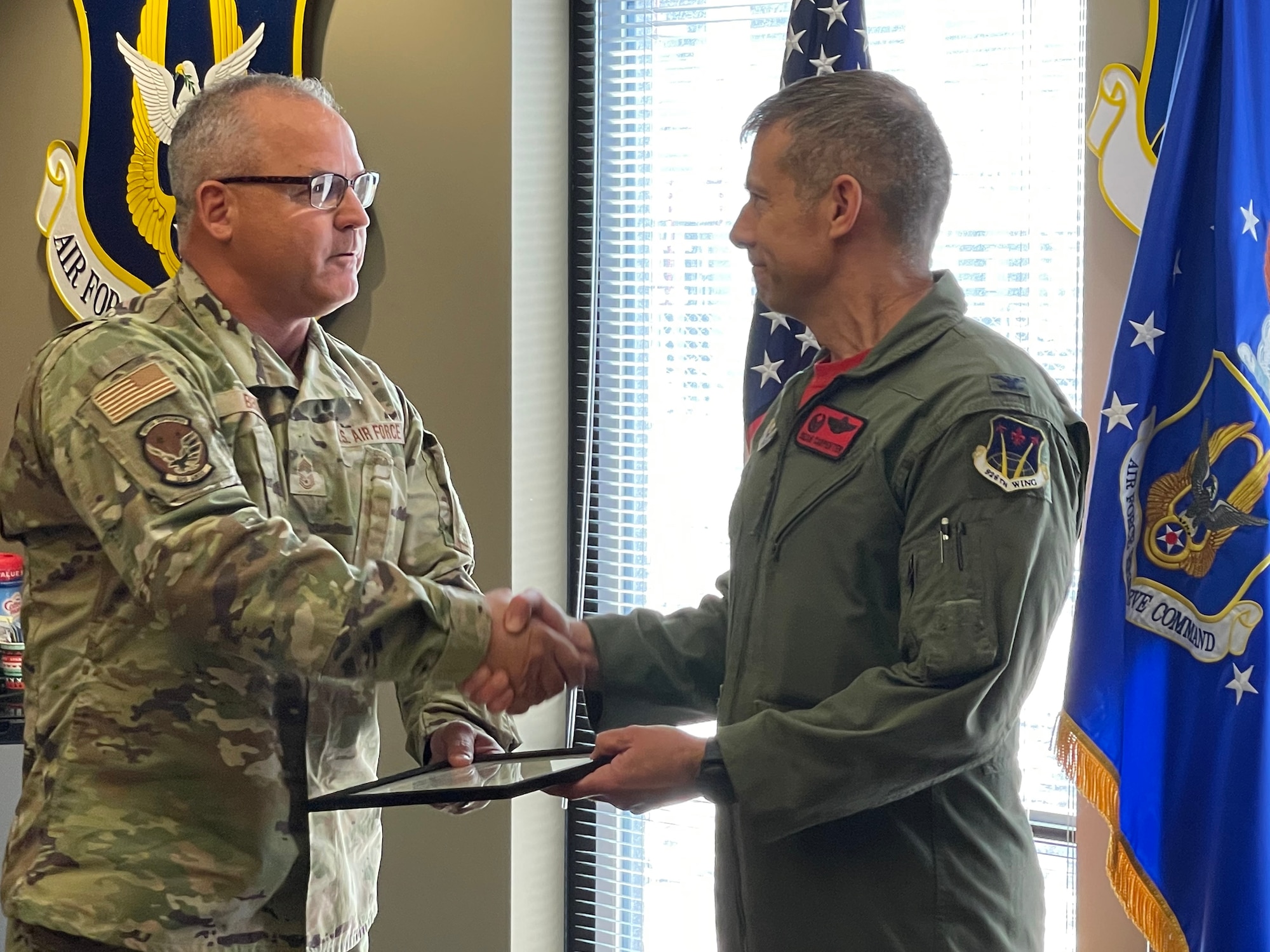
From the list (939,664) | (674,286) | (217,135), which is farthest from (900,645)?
(674,286)

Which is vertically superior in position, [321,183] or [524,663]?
[321,183]

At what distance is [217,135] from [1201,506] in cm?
157

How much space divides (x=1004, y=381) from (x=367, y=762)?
986 millimetres

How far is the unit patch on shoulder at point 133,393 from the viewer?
1514 millimetres

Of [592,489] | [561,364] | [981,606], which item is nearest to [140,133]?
[561,364]

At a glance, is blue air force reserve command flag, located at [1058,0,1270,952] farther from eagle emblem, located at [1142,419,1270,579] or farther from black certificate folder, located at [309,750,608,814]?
black certificate folder, located at [309,750,608,814]

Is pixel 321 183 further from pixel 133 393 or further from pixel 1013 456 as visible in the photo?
pixel 1013 456

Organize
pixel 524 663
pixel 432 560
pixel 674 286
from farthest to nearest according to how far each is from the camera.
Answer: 1. pixel 674 286
2. pixel 432 560
3. pixel 524 663

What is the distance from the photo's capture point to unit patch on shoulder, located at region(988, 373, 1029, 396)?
1.43 metres

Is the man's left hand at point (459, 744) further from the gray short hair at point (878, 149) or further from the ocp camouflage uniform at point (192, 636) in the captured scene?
the gray short hair at point (878, 149)

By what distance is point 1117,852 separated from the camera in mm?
2086

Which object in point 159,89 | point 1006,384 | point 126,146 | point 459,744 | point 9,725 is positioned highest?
point 159,89

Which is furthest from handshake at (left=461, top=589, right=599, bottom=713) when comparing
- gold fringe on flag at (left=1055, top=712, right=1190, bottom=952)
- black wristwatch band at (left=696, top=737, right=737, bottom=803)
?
gold fringe on flag at (left=1055, top=712, right=1190, bottom=952)

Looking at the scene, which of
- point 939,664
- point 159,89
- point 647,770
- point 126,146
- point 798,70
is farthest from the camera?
point 126,146
